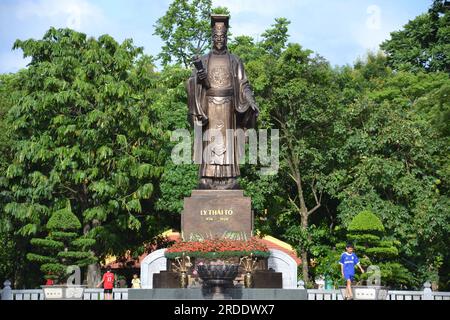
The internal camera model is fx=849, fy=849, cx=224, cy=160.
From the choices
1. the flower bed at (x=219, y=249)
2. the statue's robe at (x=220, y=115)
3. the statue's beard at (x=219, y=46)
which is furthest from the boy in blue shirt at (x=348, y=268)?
the statue's beard at (x=219, y=46)

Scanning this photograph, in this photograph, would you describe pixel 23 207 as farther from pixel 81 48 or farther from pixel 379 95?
pixel 379 95

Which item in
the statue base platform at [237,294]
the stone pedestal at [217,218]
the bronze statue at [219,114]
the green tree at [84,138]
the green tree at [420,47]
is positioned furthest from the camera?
the green tree at [420,47]

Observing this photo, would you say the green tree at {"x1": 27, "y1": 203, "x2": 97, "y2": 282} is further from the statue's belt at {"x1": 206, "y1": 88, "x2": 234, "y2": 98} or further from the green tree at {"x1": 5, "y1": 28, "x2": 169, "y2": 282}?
the statue's belt at {"x1": 206, "y1": 88, "x2": 234, "y2": 98}

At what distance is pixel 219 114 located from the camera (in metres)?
19.9

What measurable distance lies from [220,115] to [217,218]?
2510mm

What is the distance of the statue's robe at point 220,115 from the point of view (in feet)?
65.1

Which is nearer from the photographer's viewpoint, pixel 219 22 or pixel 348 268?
pixel 348 268

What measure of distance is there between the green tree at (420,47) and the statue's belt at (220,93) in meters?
17.0

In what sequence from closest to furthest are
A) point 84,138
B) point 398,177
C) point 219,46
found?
point 219,46 < point 84,138 < point 398,177

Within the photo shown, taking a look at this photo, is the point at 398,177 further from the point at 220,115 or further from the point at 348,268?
the point at 348,268

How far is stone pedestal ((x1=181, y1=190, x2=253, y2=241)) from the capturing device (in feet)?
62.2

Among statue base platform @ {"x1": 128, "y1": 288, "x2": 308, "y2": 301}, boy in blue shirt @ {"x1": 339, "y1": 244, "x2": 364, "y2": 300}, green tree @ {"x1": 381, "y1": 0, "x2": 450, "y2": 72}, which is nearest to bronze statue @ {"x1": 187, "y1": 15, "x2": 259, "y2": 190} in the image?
boy in blue shirt @ {"x1": 339, "y1": 244, "x2": 364, "y2": 300}

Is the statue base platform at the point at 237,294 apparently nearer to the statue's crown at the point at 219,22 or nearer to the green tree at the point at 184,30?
the statue's crown at the point at 219,22

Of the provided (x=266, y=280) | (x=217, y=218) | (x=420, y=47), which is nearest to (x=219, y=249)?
(x=266, y=280)
